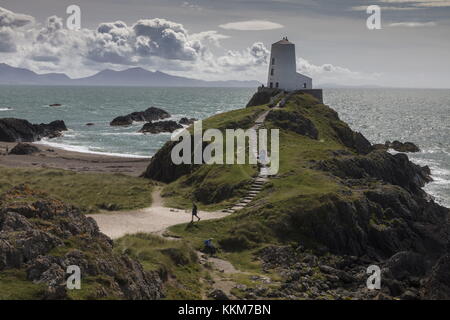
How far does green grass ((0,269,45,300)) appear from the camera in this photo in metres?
17.7

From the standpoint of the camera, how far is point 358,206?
3900 centimetres

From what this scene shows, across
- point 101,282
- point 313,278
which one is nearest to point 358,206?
point 313,278

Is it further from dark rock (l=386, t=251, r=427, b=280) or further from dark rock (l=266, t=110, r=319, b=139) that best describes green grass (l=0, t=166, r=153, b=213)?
dark rock (l=266, t=110, r=319, b=139)

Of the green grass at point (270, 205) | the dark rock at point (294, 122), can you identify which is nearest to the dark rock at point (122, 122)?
the dark rock at point (294, 122)

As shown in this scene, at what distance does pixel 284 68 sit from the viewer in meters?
87.4

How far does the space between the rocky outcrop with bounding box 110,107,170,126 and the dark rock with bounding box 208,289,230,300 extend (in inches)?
4748

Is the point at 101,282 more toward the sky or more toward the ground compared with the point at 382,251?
more toward the sky

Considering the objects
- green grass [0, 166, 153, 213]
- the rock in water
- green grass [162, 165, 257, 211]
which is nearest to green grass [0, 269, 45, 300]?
green grass [0, 166, 153, 213]

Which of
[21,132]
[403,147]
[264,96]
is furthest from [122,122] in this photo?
[403,147]

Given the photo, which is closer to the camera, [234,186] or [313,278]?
[313,278]

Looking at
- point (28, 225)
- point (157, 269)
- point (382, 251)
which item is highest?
point (28, 225)

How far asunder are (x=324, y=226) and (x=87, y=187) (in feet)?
76.3
